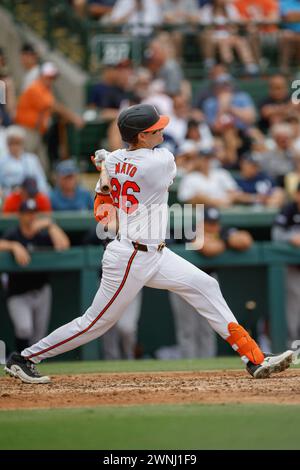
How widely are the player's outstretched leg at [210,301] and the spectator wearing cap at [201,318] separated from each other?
3740mm

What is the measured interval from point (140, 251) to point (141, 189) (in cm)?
41

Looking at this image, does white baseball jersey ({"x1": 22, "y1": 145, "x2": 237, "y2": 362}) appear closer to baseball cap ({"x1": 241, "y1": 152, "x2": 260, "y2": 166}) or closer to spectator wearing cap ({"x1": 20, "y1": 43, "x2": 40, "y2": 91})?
baseball cap ({"x1": 241, "y1": 152, "x2": 260, "y2": 166})

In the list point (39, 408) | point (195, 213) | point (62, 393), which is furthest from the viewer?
point (195, 213)

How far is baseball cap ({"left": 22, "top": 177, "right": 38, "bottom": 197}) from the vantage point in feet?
33.9

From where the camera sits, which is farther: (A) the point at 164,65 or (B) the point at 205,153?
(A) the point at 164,65

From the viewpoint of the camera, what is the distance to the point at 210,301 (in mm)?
6566

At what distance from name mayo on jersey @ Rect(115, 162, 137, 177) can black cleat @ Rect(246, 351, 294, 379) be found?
5.07ft

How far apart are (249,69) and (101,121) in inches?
126

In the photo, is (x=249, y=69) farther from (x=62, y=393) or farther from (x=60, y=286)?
(x=62, y=393)

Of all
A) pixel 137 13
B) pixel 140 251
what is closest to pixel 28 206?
pixel 140 251

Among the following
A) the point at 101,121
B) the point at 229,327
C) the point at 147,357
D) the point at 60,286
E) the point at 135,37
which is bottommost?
the point at 147,357

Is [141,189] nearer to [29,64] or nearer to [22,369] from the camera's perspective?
[22,369]

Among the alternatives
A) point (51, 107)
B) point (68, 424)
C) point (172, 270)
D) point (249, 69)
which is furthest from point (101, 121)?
point (68, 424)

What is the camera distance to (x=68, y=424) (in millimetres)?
5492
